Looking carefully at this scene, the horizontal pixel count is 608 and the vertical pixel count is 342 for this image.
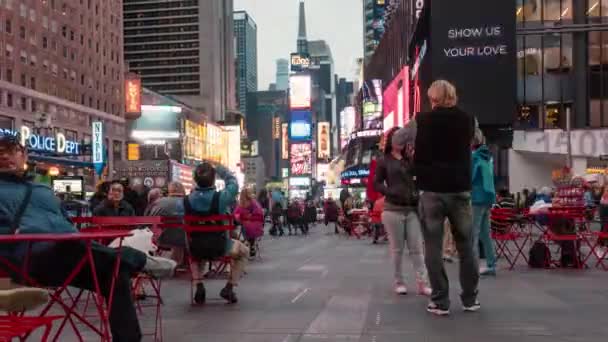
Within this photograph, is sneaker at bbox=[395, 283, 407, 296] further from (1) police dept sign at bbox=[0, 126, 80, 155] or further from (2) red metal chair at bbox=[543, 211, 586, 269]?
(1) police dept sign at bbox=[0, 126, 80, 155]

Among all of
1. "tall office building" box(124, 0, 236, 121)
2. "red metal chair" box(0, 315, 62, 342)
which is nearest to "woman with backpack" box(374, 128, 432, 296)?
"red metal chair" box(0, 315, 62, 342)

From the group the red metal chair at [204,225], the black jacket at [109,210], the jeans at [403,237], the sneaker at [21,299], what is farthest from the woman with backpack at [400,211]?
the sneaker at [21,299]

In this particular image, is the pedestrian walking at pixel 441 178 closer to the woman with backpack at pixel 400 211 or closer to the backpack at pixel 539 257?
the woman with backpack at pixel 400 211

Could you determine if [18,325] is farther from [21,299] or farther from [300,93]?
[300,93]

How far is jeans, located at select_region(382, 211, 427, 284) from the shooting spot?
852 cm

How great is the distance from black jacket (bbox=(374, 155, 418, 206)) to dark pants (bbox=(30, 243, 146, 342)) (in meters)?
4.38

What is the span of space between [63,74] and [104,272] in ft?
262

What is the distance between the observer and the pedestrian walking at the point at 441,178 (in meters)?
6.92

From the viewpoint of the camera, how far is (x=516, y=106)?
146ft

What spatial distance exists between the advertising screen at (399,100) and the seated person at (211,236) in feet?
157

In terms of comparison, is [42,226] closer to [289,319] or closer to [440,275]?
[289,319]

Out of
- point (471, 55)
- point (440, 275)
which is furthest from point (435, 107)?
point (471, 55)

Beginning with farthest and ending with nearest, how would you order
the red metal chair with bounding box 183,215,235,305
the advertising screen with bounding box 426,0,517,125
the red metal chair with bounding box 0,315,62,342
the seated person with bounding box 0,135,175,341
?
the advertising screen with bounding box 426,0,517,125
the red metal chair with bounding box 183,215,235,305
the seated person with bounding box 0,135,175,341
the red metal chair with bounding box 0,315,62,342

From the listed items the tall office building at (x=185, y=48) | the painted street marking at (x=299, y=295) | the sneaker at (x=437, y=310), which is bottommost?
the painted street marking at (x=299, y=295)
